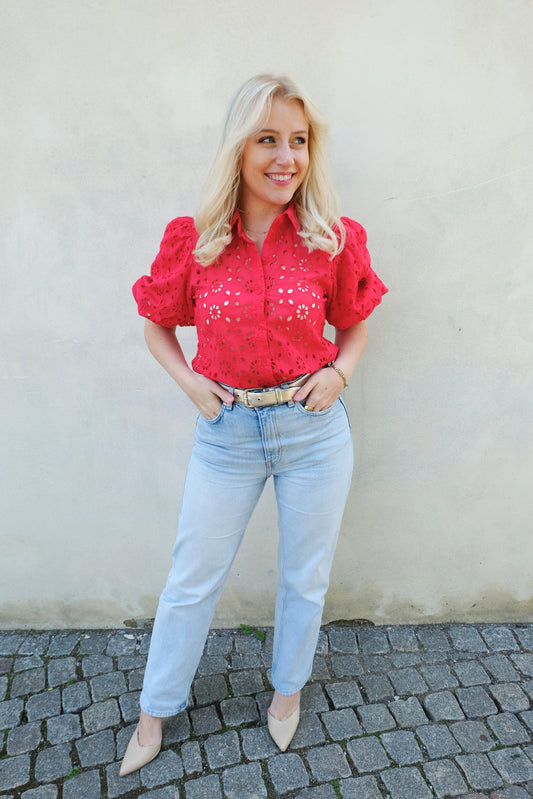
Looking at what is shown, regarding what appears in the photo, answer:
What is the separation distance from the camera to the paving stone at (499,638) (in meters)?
3.08

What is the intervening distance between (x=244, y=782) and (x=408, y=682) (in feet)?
3.06

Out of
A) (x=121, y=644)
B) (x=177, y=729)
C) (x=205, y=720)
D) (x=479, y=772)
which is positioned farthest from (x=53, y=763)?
(x=479, y=772)

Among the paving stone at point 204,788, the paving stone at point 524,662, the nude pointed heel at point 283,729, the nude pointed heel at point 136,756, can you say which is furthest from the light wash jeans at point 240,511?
the paving stone at point 524,662

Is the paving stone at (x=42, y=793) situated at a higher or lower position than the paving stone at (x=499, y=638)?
lower

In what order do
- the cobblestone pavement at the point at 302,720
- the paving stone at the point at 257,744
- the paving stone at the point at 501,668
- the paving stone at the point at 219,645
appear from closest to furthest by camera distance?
the cobblestone pavement at the point at 302,720 < the paving stone at the point at 257,744 < the paving stone at the point at 501,668 < the paving stone at the point at 219,645

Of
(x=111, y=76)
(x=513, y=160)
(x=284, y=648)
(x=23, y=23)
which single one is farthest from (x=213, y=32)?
(x=284, y=648)

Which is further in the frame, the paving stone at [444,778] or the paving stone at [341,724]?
the paving stone at [341,724]

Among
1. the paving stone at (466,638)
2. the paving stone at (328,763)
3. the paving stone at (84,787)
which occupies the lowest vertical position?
the paving stone at (84,787)

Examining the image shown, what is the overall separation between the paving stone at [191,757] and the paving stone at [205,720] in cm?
7

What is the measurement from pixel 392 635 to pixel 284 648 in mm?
900

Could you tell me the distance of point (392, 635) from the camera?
317 centimetres

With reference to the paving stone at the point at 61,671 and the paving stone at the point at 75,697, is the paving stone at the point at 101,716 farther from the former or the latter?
the paving stone at the point at 61,671

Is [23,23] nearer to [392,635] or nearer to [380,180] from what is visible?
[380,180]

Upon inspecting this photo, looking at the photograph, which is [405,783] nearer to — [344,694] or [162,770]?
[344,694]
